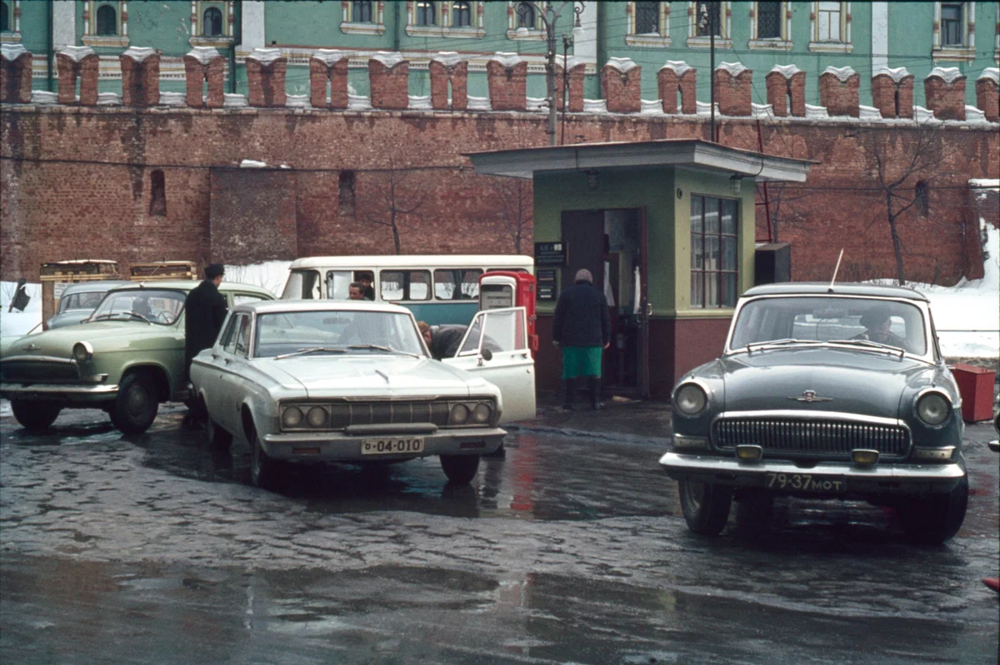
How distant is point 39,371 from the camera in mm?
13586

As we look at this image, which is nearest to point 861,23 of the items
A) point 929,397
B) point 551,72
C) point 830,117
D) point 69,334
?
point 830,117

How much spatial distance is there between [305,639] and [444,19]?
48.3 m

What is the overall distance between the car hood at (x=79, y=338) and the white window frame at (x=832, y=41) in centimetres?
4357

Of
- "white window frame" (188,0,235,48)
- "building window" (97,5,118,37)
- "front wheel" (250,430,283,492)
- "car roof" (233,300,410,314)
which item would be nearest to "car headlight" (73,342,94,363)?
"car roof" (233,300,410,314)

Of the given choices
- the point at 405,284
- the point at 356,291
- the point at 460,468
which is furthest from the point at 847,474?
the point at 405,284

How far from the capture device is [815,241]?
141 ft

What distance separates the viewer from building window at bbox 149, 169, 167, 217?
134 feet

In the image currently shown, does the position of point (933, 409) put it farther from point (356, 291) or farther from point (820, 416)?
point (356, 291)

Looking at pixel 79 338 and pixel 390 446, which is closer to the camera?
pixel 390 446

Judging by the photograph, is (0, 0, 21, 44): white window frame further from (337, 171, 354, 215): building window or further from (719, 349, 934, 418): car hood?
(719, 349, 934, 418): car hood

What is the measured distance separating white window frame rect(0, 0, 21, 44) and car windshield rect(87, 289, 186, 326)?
38.5m

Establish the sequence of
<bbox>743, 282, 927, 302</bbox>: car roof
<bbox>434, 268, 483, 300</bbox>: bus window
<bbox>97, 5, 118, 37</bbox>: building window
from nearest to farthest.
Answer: <bbox>743, 282, 927, 302</bbox>: car roof < <bbox>434, 268, 483, 300</bbox>: bus window < <bbox>97, 5, 118, 37</bbox>: building window

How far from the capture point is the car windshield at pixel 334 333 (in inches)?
422

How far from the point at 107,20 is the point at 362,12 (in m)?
9.49
